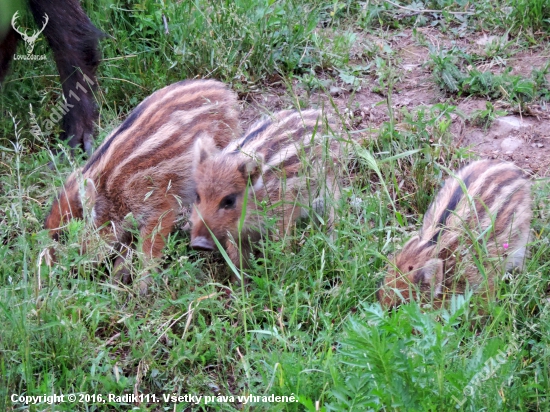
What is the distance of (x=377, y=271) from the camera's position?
317 centimetres

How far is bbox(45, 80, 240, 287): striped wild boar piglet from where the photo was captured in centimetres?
358

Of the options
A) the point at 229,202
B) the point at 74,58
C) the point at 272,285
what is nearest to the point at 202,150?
the point at 229,202

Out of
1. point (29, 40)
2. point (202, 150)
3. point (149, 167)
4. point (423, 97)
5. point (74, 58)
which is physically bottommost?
point (423, 97)

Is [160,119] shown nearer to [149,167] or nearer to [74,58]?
[149,167]

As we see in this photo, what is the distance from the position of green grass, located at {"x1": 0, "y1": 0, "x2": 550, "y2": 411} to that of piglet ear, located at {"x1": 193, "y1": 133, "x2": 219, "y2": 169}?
0.42 metres

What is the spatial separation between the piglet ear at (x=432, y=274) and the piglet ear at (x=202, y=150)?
3.86ft

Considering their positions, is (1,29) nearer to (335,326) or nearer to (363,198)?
(363,198)

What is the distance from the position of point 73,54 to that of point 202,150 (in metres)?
1.20

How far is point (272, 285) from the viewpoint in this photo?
3.12 metres

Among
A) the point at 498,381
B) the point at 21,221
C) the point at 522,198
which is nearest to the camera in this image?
the point at 498,381


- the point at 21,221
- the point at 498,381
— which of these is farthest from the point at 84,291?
the point at 498,381

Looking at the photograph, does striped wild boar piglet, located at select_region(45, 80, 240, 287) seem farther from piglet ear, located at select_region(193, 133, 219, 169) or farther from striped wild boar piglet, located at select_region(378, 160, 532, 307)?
striped wild boar piglet, located at select_region(378, 160, 532, 307)

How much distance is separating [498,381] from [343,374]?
0.50m

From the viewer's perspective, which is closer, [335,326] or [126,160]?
[335,326]
